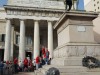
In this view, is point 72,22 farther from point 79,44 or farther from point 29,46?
point 29,46

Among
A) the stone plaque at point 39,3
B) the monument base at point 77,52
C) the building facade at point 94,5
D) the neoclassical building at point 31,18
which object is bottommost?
the monument base at point 77,52

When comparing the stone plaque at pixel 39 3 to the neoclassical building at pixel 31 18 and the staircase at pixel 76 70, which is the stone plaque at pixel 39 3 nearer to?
the neoclassical building at pixel 31 18

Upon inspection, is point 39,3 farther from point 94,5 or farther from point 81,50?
point 94,5

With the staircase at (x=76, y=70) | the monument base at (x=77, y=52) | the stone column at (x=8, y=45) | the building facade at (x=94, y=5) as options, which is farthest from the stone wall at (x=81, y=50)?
the building facade at (x=94, y=5)

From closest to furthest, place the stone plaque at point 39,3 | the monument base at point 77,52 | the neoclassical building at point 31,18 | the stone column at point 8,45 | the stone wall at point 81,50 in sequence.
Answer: the monument base at point 77,52 < the stone wall at point 81,50 < the stone column at point 8,45 < the neoclassical building at point 31,18 < the stone plaque at point 39,3

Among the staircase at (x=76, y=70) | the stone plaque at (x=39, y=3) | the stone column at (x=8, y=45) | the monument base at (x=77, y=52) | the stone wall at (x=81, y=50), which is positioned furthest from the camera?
the stone plaque at (x=39, y=3)

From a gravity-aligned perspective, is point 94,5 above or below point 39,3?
above

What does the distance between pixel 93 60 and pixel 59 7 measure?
89.7 ft

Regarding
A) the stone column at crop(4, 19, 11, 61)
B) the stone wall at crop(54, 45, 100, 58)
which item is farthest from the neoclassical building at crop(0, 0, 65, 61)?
the stone wall at crop(54, 45, 100, 58)

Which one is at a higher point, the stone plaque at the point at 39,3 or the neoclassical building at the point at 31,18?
the stone plaque at the point at 39,3

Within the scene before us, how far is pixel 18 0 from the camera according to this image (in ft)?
112

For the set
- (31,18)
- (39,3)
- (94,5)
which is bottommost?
(31,18)

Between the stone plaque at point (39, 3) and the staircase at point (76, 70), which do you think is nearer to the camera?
the staircase at point (76, 70)

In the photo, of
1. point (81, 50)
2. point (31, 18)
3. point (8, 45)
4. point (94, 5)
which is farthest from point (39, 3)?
point (94, 5)
